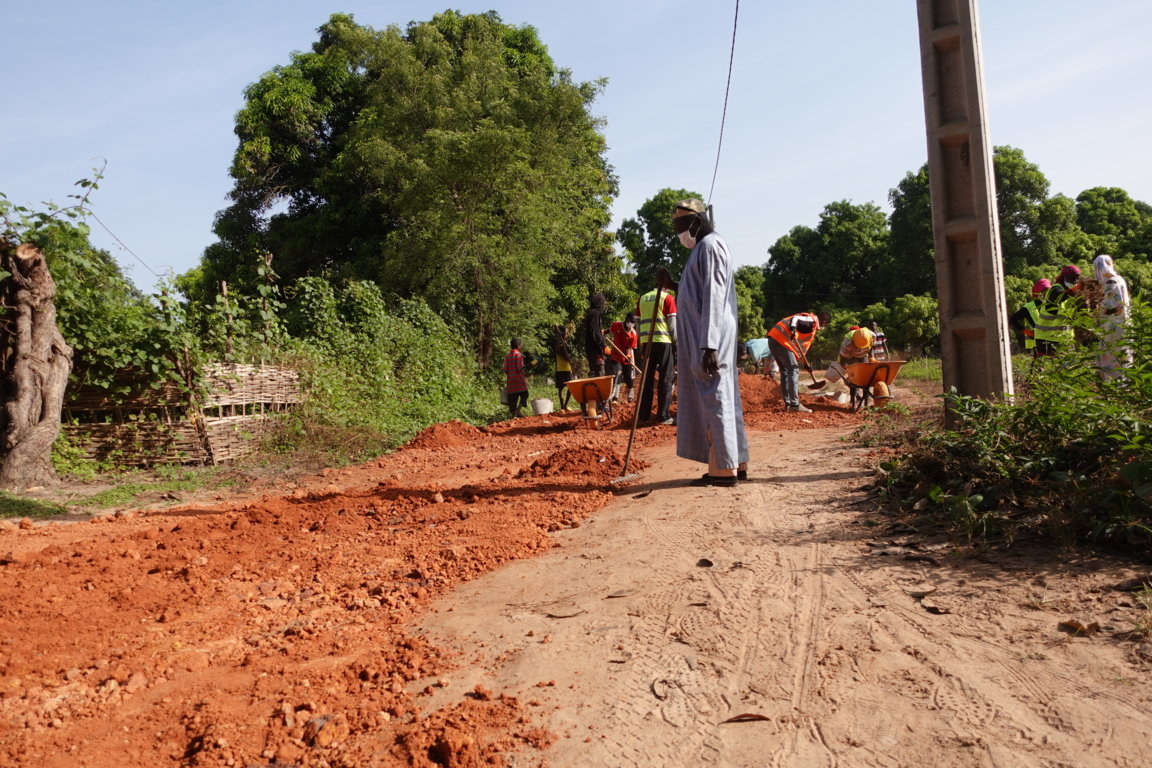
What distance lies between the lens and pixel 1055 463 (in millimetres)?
3861

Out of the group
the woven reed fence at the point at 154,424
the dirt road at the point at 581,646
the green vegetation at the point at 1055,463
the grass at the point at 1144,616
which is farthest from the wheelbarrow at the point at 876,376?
the woven reed fence at the point at 154,424

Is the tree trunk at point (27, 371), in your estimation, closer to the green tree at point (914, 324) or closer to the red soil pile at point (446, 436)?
the red soil pile at point (446, 436)

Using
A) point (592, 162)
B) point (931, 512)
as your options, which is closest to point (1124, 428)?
point (931, 512)

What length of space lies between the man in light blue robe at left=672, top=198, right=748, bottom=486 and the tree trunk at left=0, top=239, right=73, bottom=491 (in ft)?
20.4

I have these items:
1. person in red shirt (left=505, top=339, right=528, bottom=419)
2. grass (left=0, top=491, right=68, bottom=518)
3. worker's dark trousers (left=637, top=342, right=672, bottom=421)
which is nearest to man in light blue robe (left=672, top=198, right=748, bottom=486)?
worker's dark trousers (left=637, top=342, right=672, bottom=421)

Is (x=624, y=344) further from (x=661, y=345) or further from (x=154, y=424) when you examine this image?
(x=154, y=424)

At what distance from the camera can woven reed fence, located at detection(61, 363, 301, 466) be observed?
8773 mm

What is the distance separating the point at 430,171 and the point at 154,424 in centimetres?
1159

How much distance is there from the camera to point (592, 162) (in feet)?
89.8

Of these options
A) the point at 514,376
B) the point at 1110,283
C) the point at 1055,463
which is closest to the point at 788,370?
the point at 1110,283

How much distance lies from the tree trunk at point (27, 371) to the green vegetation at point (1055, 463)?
7.62 metres

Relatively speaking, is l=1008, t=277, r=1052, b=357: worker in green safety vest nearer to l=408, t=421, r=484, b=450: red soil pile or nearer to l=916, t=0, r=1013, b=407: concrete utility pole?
l=916, t=0, r=1013, b=407: concrete utility pole

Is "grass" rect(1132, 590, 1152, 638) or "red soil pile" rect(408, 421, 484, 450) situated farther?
"red soil pile" rect(408, 421, 484, 450)

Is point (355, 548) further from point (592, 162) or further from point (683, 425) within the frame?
point (592, 162)
